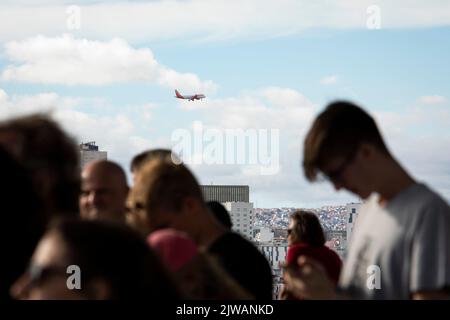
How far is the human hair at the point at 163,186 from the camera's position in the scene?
3717mm

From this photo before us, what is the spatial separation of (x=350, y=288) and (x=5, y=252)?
1.36m

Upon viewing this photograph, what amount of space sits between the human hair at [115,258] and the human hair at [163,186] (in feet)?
5.69

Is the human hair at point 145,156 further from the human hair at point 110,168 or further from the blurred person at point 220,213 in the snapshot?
the blurred person at point 220,213

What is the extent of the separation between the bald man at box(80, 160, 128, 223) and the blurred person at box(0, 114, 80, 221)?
1.94 meters

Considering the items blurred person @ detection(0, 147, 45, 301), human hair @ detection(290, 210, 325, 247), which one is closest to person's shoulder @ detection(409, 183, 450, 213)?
blurred person @ detection(0, 147, 45, 301)

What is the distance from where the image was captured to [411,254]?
10.1ft

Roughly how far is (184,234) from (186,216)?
→ 1.66 ft

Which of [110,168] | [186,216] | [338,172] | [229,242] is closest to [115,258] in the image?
[338,172]

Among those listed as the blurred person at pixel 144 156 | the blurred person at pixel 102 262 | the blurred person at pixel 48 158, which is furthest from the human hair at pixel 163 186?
the blurred person at pixel 102 262

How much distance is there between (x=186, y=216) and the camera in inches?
152

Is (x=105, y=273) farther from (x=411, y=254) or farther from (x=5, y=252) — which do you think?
(x=411, y=254)

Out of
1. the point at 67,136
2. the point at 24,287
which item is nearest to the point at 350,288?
the point at 67,136

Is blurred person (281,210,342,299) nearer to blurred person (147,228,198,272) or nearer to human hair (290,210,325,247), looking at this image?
human hair (290,210,325,247)

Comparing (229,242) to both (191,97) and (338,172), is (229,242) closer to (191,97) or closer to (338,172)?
(338,172)
